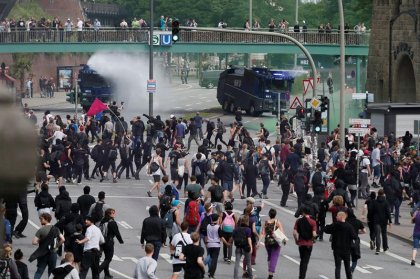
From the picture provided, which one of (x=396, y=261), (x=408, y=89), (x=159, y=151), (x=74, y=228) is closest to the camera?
(x=74, y=228)

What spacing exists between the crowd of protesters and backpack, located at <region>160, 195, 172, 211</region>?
A: 0.08ft

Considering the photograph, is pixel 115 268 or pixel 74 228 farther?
pixel 115 268

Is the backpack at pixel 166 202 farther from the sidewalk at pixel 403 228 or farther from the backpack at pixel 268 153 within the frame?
the backpack at pixel 268 153

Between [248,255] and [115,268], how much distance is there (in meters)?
2.94

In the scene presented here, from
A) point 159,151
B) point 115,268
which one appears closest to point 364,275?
point 115,268

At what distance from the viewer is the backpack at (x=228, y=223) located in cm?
2012

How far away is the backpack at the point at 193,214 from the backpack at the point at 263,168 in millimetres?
11762

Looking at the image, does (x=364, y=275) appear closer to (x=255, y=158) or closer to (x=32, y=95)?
(x=255, y=158)

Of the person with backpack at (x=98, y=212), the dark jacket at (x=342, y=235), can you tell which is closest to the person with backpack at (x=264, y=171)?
the person with backpack at (x=98, y=212)

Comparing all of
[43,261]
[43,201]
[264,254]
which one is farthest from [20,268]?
[264,254]

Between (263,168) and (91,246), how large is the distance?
1545 centimetres

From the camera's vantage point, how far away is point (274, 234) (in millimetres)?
19438

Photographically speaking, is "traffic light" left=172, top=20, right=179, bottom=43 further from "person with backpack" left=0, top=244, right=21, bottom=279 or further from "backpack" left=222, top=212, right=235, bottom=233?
"person with backpack" left=0, top=244, right=21, bottom=279

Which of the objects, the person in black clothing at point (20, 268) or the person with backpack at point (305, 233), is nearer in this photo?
the person in black clothing at point (20, 268)
